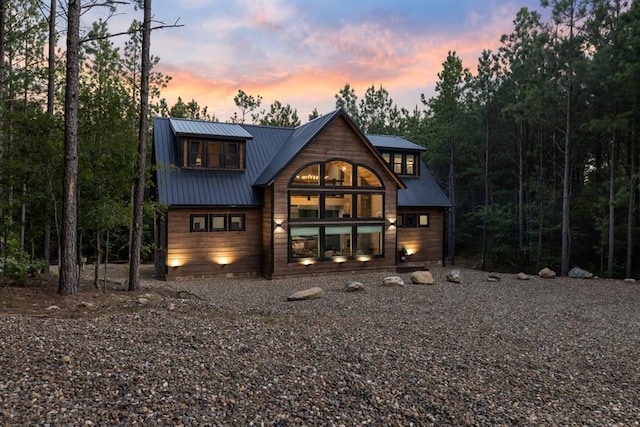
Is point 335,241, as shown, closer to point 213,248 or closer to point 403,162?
point 213,248

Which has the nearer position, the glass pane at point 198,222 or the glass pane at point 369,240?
the glass pane at point 198,222

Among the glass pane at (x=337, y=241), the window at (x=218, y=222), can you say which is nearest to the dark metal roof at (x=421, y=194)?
the glass pane at (x=337, y=241)

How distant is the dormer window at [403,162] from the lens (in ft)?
72.6

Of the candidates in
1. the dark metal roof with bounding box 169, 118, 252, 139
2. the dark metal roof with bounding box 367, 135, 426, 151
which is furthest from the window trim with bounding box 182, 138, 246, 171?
the dark metal roof with bounding box 367, 135, 426, 151

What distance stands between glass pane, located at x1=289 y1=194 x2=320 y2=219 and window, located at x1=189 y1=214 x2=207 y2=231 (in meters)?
3.66

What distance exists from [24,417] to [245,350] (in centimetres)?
287

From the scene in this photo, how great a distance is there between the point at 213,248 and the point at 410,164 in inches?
488

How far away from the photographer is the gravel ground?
416 cm

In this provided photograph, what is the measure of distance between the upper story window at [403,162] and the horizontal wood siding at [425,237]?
8.34ft

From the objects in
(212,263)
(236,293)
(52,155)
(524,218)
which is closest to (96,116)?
(52,155)

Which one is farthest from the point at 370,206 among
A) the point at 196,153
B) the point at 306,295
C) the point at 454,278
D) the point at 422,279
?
the point at 196,153

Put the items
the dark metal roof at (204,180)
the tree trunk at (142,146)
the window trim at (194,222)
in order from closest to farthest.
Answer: the tree trunk at (142,146), the dark metal roof at (204,180), the window trim at (194,222)

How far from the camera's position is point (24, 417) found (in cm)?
359

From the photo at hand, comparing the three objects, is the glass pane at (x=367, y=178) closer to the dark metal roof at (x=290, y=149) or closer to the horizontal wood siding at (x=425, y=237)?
the dark metal roof at (x=290, y=149)
